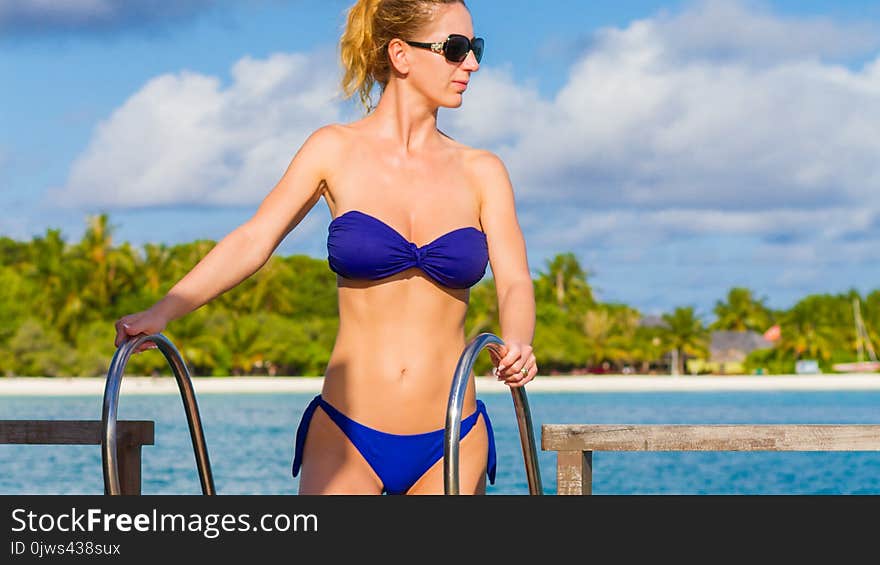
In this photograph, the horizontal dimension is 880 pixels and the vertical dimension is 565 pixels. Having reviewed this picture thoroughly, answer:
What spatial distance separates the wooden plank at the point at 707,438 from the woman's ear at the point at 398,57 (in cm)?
142

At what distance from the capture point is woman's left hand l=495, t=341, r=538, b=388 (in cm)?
255

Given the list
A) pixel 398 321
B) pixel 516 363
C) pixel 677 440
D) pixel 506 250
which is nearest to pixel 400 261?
pixel 398 321

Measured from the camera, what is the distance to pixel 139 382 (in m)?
64.6

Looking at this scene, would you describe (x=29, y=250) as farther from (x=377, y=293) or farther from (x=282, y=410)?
(x=377, y=293)

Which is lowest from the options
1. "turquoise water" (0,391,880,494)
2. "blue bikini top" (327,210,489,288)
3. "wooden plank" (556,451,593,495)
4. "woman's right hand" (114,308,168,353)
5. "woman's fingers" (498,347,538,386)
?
"turquoise water" (0,391,880,494)

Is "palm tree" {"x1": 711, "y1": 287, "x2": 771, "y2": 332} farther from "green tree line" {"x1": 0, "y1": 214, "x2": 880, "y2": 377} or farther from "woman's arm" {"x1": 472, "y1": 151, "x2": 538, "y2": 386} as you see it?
"woman's arm" {"x1": 472, "y1": 151, "x2": 538, "y2": 386}

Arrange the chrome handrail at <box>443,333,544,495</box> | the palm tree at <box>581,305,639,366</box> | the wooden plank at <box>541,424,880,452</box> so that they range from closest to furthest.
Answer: the chrome handrail at <box>443,333,544,495</box>
the wooden plank at <box>541,424,880,452</box>
the palm tree at <box>581,305,639,366</box>

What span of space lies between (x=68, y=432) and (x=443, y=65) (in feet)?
5.77

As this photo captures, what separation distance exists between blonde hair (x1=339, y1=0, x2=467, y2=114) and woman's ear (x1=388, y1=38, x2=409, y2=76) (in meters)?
0.02

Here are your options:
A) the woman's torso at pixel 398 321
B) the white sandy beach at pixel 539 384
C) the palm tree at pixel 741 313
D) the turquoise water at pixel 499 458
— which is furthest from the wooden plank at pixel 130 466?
the palm tree at pixel 741 313

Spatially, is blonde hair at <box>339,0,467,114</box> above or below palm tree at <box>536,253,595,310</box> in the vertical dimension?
below

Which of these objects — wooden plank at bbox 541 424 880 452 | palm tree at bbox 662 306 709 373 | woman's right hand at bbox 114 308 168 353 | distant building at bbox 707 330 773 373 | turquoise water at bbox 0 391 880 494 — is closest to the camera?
woman's right hand at bbox 114 308 168 353

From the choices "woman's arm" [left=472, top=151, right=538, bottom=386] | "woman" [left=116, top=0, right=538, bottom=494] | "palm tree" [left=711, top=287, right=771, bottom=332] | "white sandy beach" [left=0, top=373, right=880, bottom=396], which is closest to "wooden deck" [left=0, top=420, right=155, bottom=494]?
"woman" [left=116, top=0, right=538, bottom=494]

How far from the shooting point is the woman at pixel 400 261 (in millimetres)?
2744
